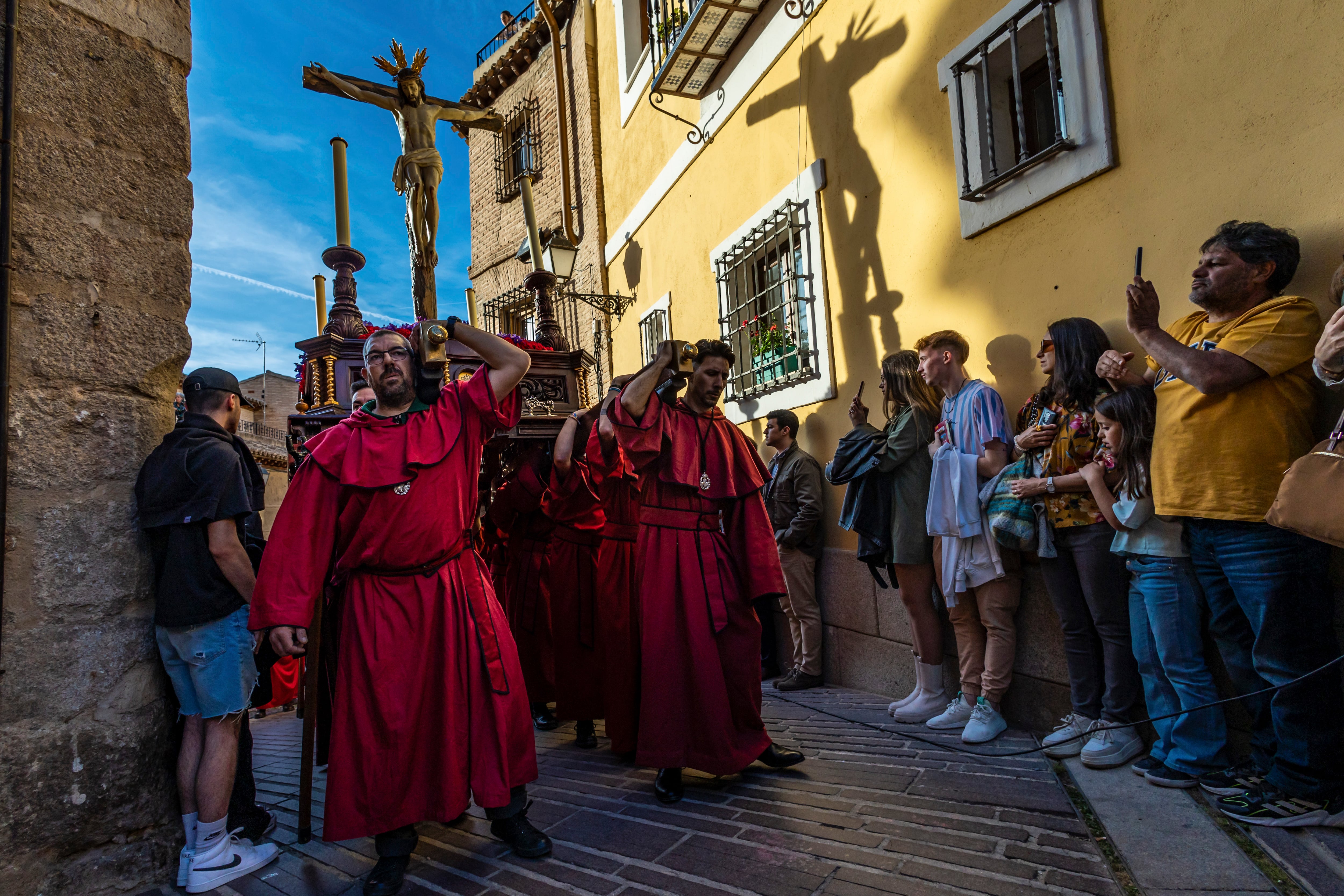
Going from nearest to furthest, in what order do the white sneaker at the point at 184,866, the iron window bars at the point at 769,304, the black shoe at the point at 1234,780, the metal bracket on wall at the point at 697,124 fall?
1. the black shoe at the point at 1234,780
2. the white sneaker at the point at 184,866
3. the iron window bars at the point at 769,304
4. the metal bracket on wall at the point at 697,124

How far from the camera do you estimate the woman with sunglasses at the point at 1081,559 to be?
3.42m

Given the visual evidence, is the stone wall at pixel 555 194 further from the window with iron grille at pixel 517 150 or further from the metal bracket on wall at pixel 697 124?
the metal bracket on wall at pixel 697 124

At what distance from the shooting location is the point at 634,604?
154 inches

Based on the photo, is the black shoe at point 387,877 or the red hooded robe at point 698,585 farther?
the red hooded robe at point 698,585

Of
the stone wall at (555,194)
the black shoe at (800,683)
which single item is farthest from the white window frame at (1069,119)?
the stone wall at (555,194)

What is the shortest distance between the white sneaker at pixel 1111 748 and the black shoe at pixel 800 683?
241 centimetres

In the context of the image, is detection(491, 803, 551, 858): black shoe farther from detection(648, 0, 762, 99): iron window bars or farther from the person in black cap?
detection(648, 0, 762, 99): iron window bars

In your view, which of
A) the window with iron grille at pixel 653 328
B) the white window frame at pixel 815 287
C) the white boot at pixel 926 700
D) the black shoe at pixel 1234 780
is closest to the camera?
the black shoe at pixel 1234 780

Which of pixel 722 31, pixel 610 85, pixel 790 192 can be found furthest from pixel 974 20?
pixel 610 85

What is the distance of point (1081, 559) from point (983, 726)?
988 mm

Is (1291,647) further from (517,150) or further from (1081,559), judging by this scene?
(517,150)

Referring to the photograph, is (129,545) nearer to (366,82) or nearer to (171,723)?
(171,723)

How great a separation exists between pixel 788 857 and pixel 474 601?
56.9 inches

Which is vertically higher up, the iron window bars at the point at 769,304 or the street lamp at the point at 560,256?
the street lamp at the point at 560,256
